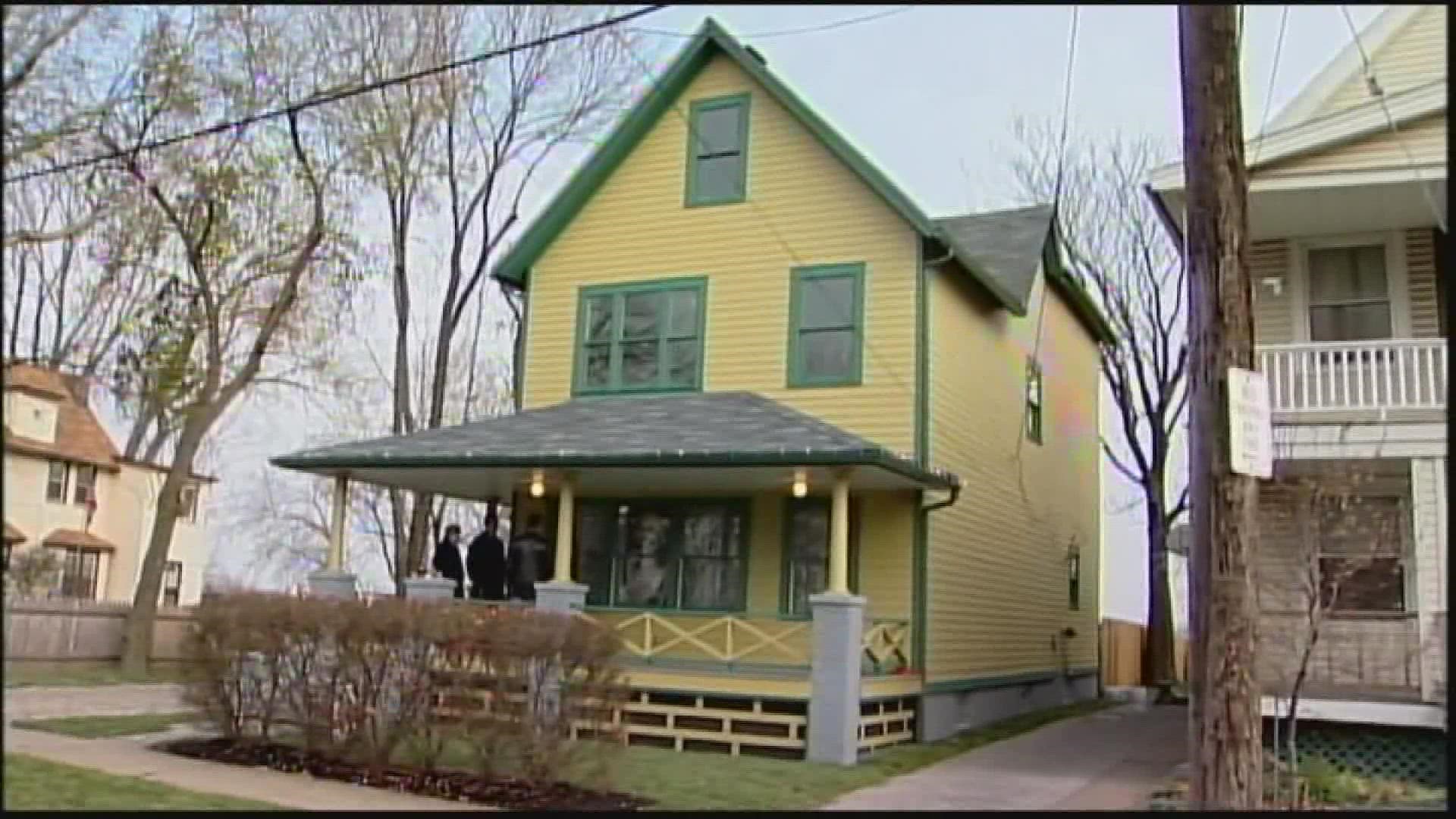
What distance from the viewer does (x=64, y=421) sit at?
34.4ft

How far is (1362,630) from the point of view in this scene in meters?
12.2

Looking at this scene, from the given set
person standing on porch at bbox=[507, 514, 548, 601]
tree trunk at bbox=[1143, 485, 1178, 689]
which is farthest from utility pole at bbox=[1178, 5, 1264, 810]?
tree trunk at bbox=[1143, 485, 1178, 689]

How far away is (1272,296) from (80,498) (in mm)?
14517

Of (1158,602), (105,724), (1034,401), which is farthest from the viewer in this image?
(1158,602)

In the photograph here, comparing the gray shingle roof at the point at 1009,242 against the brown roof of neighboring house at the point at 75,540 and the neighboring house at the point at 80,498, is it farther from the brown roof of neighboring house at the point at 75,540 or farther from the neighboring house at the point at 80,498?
the brown roof of neighboring house at the point at 75,540

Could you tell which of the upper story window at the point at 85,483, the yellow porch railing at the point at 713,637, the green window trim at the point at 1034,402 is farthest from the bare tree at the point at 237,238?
the green window trim at the point at 1034,402

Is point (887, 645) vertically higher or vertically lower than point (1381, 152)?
lower

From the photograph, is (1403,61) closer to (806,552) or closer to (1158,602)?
(806,552)

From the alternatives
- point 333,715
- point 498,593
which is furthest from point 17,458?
point 498,593

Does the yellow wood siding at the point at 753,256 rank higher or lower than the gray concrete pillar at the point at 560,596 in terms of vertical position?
higher

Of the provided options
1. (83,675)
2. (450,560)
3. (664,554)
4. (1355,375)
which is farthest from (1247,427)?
(83,675)

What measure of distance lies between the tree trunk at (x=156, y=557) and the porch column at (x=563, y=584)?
387 inches

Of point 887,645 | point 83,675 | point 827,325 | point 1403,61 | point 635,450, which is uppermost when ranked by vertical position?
point 1403,61

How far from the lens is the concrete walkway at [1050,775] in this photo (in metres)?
9.41
